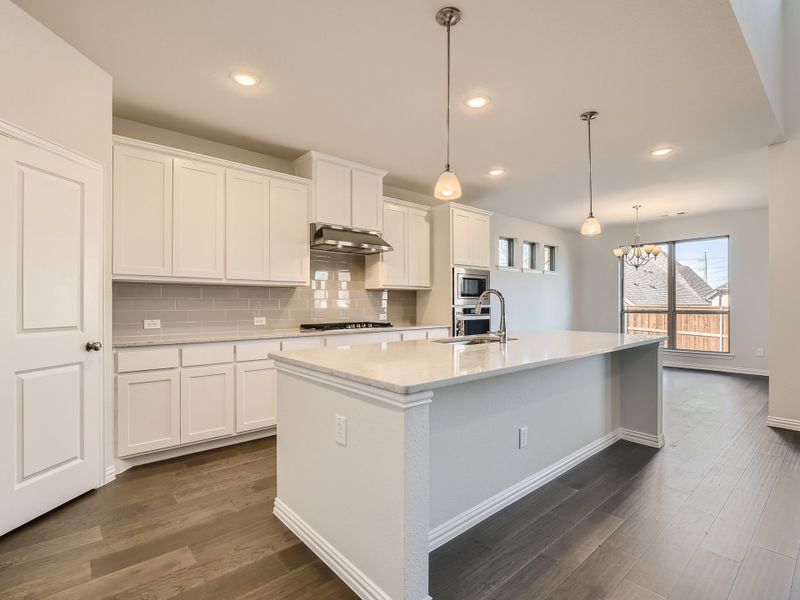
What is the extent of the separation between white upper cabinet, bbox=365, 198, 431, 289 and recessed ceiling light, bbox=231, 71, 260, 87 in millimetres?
2106

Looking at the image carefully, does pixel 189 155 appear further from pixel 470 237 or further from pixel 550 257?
pixel 550 257

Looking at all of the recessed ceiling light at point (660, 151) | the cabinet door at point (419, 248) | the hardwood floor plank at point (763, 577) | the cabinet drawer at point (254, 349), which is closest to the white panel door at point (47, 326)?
the cabinet drawer at point (254, 349)

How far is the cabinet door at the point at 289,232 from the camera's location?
146 inches

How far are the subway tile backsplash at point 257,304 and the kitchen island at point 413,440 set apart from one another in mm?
1860

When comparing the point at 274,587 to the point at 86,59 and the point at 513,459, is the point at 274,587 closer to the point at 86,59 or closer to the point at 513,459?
the point at 513,459

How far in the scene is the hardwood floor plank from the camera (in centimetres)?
159

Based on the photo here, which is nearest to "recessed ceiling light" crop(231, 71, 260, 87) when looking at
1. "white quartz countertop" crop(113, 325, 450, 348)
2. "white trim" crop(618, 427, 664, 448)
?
"white quartz countertop" crop(113, 325, 450, 348)

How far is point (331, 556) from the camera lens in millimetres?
1772

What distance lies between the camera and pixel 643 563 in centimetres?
178

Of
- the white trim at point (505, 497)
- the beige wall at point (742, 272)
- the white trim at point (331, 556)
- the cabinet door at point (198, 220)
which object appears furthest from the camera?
the beige wall at point (742, 272)

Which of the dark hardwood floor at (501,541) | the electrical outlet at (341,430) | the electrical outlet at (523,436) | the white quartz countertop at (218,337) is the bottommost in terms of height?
the dark hardwood floor at (501,541)

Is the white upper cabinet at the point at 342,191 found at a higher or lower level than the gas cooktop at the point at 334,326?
higher

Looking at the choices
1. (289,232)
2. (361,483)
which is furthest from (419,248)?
(361,483)

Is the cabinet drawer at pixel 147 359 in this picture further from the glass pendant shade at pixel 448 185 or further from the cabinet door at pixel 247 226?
the glass pendant shade at pixel 448 185
